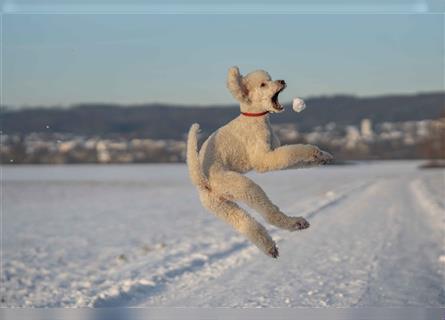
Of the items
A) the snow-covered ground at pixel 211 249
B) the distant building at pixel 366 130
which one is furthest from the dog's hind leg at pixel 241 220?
the distant building at pixel 366 130

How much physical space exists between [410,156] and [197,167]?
2.63m

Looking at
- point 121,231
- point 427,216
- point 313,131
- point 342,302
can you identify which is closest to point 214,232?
point 121,231

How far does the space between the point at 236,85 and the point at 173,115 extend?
2.18 metres

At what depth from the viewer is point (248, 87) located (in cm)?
208

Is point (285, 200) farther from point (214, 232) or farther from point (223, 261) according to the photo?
point (223, 261)

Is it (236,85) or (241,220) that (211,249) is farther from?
(236,85)

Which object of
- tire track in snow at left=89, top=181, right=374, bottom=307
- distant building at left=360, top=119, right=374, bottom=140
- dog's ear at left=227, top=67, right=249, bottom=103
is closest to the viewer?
dog's ear at left=227, top=67, right=249, bottom=103

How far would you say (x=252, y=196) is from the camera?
2084mm

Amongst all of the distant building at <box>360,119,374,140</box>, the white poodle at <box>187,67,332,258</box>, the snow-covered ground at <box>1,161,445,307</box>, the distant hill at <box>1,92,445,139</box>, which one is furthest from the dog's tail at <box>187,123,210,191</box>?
the distant building at <box>360,119,374,140</box>

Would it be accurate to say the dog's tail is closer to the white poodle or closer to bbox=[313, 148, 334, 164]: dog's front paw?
the white poodle

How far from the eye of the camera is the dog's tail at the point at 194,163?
2.11 meters

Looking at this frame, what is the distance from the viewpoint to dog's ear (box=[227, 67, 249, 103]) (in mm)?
2035

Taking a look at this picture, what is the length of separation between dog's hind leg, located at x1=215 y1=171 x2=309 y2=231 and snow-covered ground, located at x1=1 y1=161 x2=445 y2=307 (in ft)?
2.04

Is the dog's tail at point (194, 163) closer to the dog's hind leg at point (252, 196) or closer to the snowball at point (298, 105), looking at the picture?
the dog's hind leg at point (252, 196)
